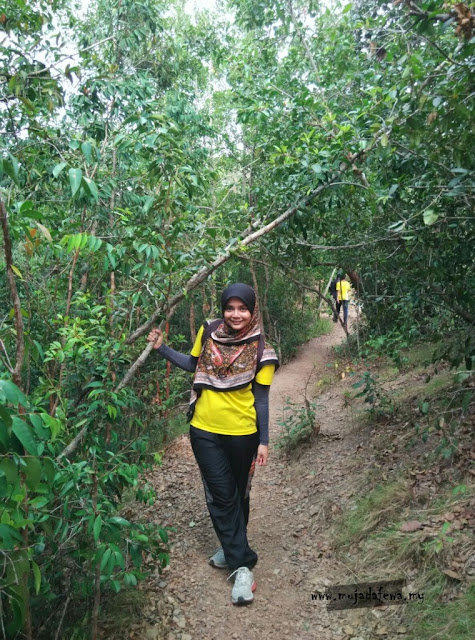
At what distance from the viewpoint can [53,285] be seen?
356cm

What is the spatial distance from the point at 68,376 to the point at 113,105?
259 centimetres

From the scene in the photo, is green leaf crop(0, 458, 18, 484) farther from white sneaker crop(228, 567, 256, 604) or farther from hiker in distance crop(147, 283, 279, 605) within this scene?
white sneaker crop(228, 567, 256, 604)

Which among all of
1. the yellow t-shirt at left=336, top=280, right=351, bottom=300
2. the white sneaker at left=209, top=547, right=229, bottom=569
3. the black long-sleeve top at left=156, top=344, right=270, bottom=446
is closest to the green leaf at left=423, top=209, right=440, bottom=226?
the black long-sleeve top at left=156, top=344, right=270, bottom=446

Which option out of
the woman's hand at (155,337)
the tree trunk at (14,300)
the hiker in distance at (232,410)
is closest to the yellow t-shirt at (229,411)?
the hiker in distance at (232,410)

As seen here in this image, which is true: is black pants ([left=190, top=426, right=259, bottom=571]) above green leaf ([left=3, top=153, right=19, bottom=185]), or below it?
below

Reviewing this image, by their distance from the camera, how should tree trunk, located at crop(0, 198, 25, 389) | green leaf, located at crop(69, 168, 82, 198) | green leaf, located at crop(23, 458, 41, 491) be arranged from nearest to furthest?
green leaf, located at crop(23, 458, 41, 491)
tree trunk, located at crop(0, 198, 25, 389)
green leaf, located at crop(69, 168, 82, 198)

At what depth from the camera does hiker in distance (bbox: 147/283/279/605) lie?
2867 millimetres

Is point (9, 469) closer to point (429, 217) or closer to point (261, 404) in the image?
point (261, 404)

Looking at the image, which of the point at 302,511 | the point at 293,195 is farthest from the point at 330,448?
the point at 293,195

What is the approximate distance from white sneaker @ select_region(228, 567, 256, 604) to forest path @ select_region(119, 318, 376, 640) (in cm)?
6

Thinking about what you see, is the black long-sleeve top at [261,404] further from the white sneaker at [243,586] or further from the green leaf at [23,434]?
the green leaf at [23,434]

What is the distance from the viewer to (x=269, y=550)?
3447mm

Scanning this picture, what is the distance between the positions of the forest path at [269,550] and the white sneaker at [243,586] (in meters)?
0.06

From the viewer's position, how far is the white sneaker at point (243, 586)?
110 inches
